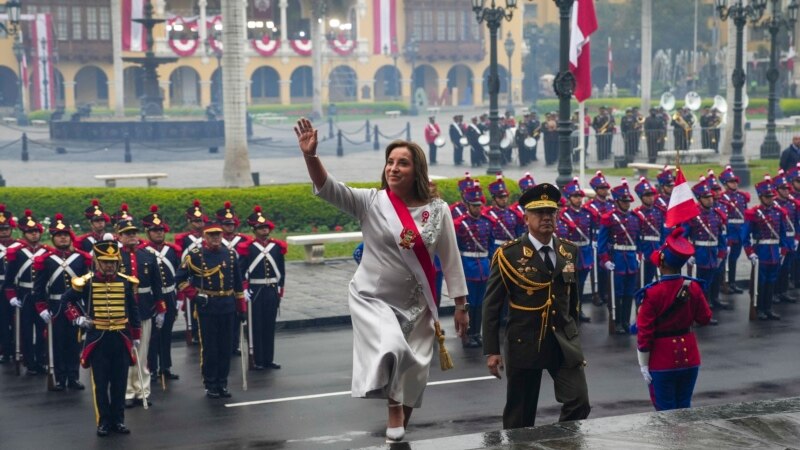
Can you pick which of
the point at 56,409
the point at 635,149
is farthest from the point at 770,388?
the point at 635,149

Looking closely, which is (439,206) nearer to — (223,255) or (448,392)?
(448,392)

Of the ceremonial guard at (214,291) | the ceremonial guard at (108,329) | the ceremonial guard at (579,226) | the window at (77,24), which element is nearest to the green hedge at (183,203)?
the ceremonial guard at (579,226)

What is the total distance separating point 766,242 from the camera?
15.6m

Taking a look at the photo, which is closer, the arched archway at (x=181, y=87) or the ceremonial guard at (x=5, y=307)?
the ceremonial guard at (x=5, y=307)

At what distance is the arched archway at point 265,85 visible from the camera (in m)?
80.8

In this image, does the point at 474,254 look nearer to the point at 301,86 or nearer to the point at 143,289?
the point at 143,289

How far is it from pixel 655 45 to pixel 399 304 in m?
77.7

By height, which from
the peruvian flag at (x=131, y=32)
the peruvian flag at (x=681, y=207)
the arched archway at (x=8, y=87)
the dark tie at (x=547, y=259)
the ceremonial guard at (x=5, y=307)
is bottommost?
the ceremonial guard at (x=5, y=307)

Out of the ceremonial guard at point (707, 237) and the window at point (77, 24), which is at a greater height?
the window at point (77, 24)

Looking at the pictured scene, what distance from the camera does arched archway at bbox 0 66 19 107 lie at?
75625 mm

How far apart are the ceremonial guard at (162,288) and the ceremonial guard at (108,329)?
1.34 m

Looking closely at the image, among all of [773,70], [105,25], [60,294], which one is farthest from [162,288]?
[105,25]

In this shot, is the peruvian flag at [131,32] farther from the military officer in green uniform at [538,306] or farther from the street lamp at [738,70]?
the military officer in green uniform at [538,306]

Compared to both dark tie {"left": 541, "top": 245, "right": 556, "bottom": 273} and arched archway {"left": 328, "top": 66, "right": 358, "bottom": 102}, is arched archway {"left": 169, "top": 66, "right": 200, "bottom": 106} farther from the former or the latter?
dark tie {"left": 541, "top": 245, "right": 556, "bottom": 273}
